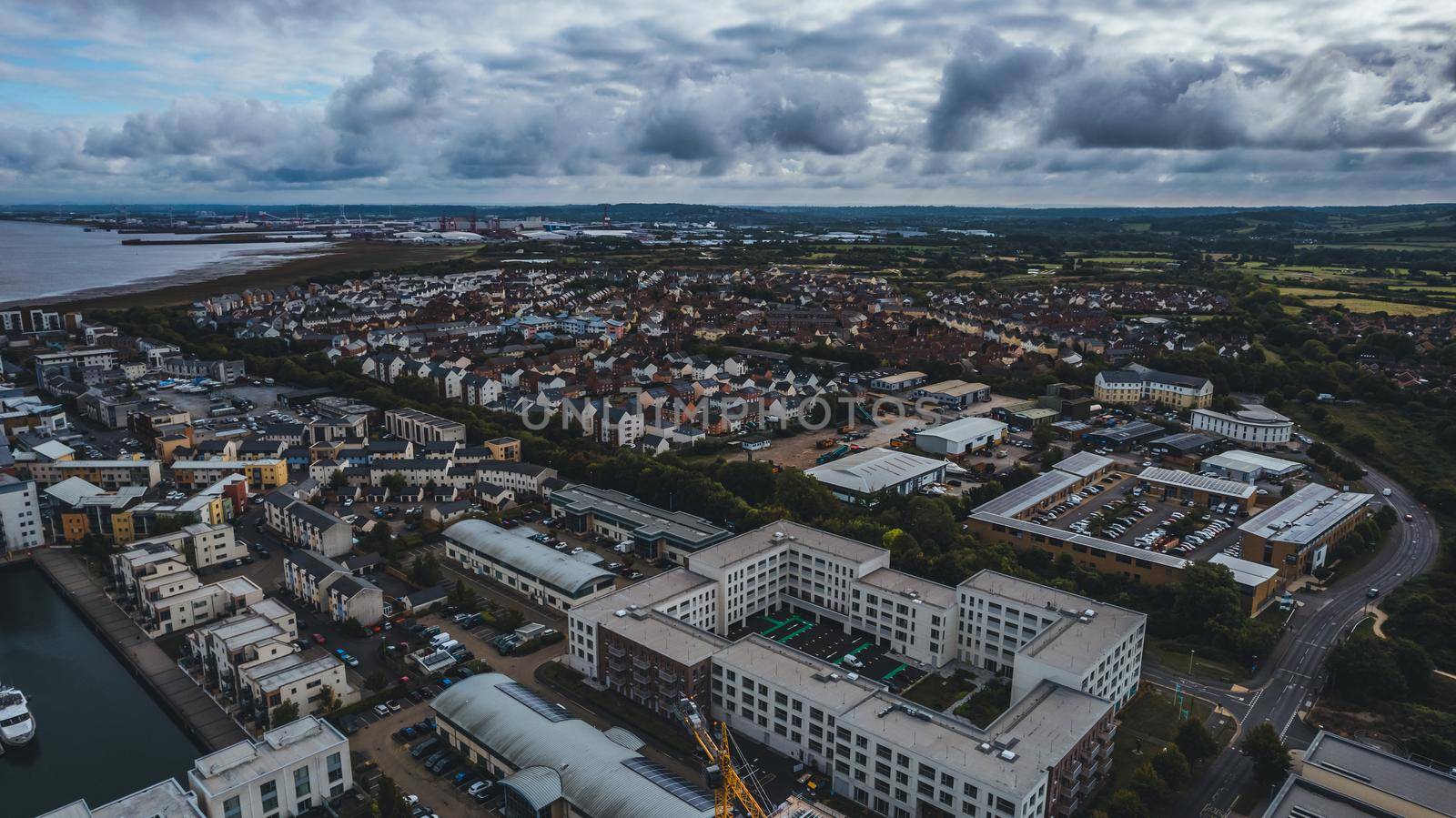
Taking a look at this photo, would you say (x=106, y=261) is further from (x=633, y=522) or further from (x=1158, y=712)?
(x=1158, y=712)

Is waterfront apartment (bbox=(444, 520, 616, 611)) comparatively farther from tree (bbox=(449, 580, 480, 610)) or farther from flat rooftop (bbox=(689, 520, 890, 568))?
flat rooftop (bbox=(689, 520, 890, 568))

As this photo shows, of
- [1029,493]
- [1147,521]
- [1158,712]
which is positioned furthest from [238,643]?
[1147,521]

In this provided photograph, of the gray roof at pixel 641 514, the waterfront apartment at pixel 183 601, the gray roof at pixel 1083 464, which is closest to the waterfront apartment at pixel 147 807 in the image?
the waterfront apartment at pixel 183 601

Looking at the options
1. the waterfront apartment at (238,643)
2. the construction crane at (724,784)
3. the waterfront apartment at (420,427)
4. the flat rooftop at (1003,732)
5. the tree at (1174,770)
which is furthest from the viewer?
the waterfront apartment at (420,427)

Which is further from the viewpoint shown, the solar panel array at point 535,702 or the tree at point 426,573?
the tree at point 426,573

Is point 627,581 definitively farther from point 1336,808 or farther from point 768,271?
point 768,271

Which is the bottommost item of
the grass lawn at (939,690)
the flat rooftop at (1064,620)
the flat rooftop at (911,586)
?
the grass lawn at (939,690)

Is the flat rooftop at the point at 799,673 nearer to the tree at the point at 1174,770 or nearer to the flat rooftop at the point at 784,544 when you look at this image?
the flat rooftop at the point at 784,544
